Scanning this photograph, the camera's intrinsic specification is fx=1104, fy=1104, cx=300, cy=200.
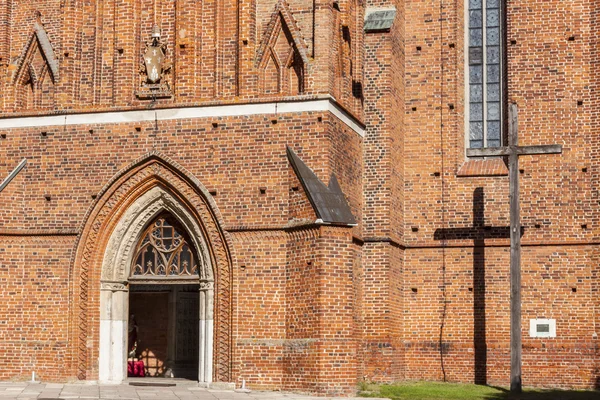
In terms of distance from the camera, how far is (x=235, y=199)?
19.0 metres

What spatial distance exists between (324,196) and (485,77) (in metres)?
5.22

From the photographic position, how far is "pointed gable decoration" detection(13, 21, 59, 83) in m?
20.2

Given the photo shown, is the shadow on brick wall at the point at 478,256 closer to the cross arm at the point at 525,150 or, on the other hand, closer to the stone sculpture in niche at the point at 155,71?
the cross arm at the point at 525,150

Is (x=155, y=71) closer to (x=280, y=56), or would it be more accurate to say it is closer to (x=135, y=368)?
(x=280, y=56)

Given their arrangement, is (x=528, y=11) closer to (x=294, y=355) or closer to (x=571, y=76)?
(x=571, y=76)

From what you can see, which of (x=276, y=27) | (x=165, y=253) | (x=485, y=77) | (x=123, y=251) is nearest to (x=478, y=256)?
(x=485, y=77)

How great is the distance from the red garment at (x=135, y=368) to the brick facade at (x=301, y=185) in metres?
2.54

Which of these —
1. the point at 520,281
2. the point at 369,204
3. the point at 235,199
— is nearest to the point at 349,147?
the point at 369,204

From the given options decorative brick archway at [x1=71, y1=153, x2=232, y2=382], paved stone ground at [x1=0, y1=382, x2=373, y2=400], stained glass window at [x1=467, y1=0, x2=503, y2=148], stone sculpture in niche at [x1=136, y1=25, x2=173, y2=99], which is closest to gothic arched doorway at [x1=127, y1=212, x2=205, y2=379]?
decorative brick archway at [x1=71, y1=153, x2=232, y2=382]

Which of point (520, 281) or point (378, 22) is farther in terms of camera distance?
point (378, 22)

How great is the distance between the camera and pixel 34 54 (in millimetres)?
20359

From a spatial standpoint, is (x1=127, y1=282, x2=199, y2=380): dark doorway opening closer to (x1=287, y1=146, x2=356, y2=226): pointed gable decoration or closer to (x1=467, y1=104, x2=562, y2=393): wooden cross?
(x1=287, y1=146, x2=356, y2=226): pointed gable decoration

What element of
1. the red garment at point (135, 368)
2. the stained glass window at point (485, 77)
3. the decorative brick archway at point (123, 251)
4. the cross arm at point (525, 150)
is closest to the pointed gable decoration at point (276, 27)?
the decorative brick archway at point (123, 251)

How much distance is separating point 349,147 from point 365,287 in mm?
2572
